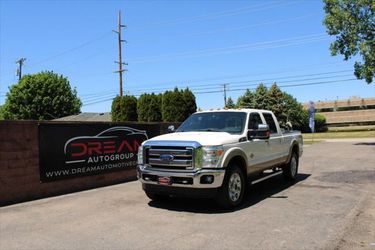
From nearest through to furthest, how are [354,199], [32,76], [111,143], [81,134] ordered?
1. [354,199]
2. [81,134]
3. [111,143]
4. [32,76]

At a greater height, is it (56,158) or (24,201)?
(56,158)

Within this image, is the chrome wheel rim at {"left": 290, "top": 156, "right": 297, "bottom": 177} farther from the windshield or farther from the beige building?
the beige building

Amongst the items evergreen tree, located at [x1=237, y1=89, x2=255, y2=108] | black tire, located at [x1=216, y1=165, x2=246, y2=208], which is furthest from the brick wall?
evergreen tree, located at [x1=237, y1=89, x2=255, y2=108]

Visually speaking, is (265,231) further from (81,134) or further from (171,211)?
(81,134)

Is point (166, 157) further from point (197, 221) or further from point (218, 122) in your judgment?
point (218, 122)

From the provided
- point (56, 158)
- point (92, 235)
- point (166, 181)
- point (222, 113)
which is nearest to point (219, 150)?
point (166, 181)

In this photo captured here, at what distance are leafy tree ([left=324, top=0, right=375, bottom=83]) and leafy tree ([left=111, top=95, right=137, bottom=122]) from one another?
15.6 meters

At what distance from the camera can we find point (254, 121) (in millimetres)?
10555

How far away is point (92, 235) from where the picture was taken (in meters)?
7.11

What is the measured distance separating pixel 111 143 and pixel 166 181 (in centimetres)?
491

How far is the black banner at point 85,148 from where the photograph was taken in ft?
36.7

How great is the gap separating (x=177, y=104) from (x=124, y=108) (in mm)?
7698

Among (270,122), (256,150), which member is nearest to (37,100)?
(270,122)

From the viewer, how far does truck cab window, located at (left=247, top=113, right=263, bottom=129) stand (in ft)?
33.8
